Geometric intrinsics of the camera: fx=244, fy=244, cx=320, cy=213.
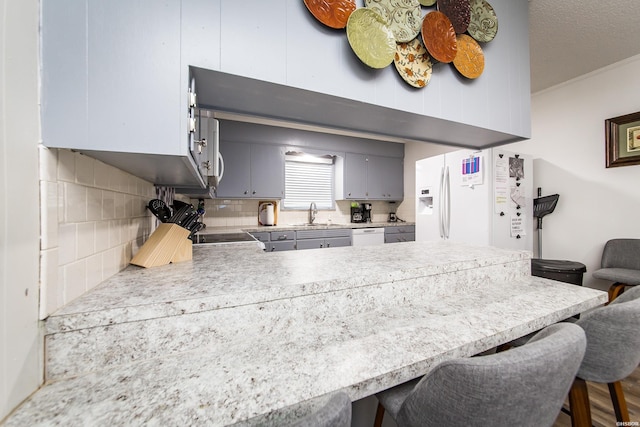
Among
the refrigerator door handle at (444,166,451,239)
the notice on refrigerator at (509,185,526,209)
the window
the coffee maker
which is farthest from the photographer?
the coffee maker

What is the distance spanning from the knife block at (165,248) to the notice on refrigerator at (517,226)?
10.2 ft

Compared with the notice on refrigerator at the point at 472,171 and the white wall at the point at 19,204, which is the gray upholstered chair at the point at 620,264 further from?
the white wall at the point at 19,204

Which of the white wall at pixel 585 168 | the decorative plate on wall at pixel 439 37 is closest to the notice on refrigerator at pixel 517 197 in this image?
the white wall at pixel 585 168

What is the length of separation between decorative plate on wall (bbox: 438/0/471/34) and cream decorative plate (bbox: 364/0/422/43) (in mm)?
201

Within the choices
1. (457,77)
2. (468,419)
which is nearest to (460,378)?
(468,419)

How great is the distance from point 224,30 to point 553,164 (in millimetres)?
3795

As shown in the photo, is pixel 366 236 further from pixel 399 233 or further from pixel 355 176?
pixel 355 176

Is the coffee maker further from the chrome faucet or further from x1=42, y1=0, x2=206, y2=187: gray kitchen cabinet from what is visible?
x1=42, y1=0, x2=206, y2=187: gray kitchen cabinet

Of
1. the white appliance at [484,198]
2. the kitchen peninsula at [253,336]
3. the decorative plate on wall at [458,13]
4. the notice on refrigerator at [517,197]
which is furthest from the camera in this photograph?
the notice on refrigerator at [517,197]

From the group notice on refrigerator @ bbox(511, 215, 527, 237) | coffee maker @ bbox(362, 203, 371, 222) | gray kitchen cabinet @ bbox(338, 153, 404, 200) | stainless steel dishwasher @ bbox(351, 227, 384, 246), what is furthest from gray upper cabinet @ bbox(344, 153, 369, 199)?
notice on refrigerator @ bbox(511, 215, 527, 237)

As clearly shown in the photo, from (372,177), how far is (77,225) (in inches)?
157

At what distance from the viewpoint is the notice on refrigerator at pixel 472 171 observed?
100 inches

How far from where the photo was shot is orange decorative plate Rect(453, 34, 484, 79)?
1.22 metres

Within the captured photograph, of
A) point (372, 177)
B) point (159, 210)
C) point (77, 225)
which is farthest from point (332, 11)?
point (372, 177)
